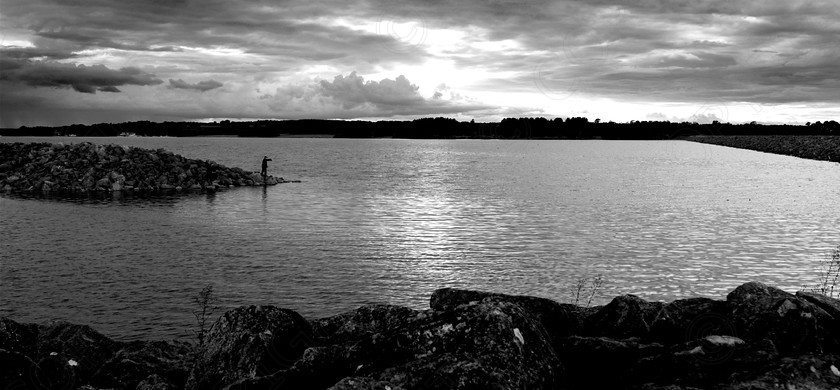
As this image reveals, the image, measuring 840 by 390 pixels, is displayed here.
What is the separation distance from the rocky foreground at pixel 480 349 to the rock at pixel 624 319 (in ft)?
0.07

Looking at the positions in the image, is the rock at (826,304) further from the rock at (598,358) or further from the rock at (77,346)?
the rock at (77,346)

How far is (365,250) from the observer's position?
89.5ft

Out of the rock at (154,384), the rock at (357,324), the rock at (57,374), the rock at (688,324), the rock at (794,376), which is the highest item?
the rock at (794,376)

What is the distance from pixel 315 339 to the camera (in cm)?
1002

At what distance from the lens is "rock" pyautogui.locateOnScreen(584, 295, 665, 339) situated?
33.6 feet

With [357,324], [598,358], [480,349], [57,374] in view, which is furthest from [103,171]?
[480,349]

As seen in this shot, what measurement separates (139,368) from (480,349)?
231 inches

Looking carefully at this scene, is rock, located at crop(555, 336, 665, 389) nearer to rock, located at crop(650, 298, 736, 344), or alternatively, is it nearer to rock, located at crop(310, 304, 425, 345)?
rock, located at crop(650, 298, 736, 344)

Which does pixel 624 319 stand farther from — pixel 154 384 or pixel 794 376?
pixel 154 384

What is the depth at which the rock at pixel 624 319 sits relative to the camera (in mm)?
10250

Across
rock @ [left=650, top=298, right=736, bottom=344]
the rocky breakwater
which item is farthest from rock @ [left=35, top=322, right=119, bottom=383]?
the rocky breakwater

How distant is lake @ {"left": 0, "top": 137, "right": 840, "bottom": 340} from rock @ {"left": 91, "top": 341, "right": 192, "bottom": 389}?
523cm

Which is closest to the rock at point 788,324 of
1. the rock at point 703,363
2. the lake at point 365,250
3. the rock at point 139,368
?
the rock at point 703,363

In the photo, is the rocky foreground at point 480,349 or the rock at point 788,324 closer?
the rocky foreground at point 480,349
